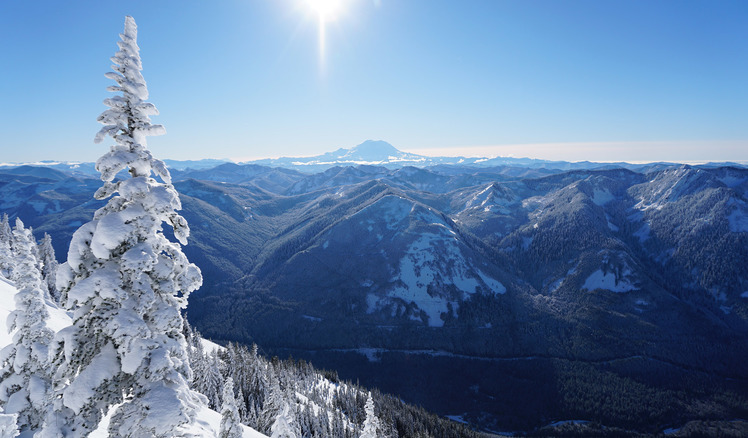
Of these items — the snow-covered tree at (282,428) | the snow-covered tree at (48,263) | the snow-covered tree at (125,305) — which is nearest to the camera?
the snow-covered tree at (125,305)

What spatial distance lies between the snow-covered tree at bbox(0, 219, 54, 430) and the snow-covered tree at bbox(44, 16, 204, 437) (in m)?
16.0

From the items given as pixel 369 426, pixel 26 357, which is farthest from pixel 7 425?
pixel 369 426

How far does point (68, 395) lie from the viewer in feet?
37.0

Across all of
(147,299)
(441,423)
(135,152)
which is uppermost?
(135,152)

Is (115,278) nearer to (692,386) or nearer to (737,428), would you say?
(737,428)

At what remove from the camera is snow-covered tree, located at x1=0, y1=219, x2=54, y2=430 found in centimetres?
2341

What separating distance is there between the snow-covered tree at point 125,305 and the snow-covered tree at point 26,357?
16.0m

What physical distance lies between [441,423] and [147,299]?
121958 mm

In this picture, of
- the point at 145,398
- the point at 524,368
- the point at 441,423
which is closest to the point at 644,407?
the point at 524,368

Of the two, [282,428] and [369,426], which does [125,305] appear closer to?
[282,428]

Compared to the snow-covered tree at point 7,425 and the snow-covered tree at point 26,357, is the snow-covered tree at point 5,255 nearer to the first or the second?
the snow-covered tree at point 26,357

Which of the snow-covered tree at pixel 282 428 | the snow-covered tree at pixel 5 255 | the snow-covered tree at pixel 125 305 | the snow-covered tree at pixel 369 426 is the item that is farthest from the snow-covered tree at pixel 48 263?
the snow-covered tree at pixel 125 305

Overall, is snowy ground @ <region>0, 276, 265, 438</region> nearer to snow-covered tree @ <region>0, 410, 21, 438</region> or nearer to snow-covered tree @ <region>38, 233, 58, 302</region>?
snow-covered tree @ <region>0, 410, 21, 438</region>

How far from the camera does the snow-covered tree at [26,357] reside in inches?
922
